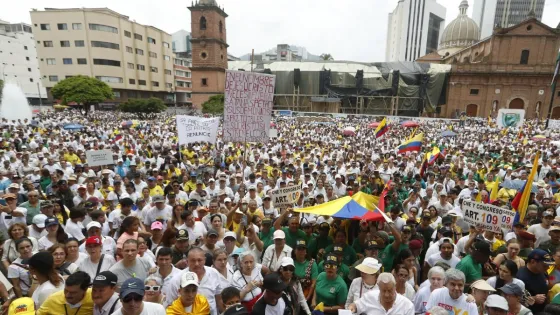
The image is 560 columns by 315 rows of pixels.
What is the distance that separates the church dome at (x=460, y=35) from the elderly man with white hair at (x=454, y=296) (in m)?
72.7

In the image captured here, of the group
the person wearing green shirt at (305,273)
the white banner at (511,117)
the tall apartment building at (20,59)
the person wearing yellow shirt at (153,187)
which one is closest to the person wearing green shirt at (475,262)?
the person wearing green shirt at (305,273)

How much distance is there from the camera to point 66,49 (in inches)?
2055

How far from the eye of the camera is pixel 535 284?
342 centimetres

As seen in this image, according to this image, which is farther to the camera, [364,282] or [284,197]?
[284,197]

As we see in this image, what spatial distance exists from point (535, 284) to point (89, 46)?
209ft

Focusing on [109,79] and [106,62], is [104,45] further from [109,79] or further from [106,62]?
[109,79]

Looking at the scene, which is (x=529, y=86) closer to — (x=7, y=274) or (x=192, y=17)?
(x=192, y=17)

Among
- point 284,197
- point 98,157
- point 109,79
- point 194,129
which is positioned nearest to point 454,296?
point 284,197

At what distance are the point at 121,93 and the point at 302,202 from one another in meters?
59.1

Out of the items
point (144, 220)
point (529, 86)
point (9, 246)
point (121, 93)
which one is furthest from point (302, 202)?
point (121, 93)

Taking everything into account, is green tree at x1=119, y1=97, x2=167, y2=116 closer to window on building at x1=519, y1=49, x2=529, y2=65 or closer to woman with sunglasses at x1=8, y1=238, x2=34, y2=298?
woman with sunglasses at x1=8, y1=238, x2=34, y2=298

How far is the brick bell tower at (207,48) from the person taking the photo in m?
49.0

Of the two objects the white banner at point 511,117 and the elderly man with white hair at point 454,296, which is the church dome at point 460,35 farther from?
the elderly man with white hair at point 454,296

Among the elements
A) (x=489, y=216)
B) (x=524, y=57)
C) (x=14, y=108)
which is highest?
(x=524, y=57)
